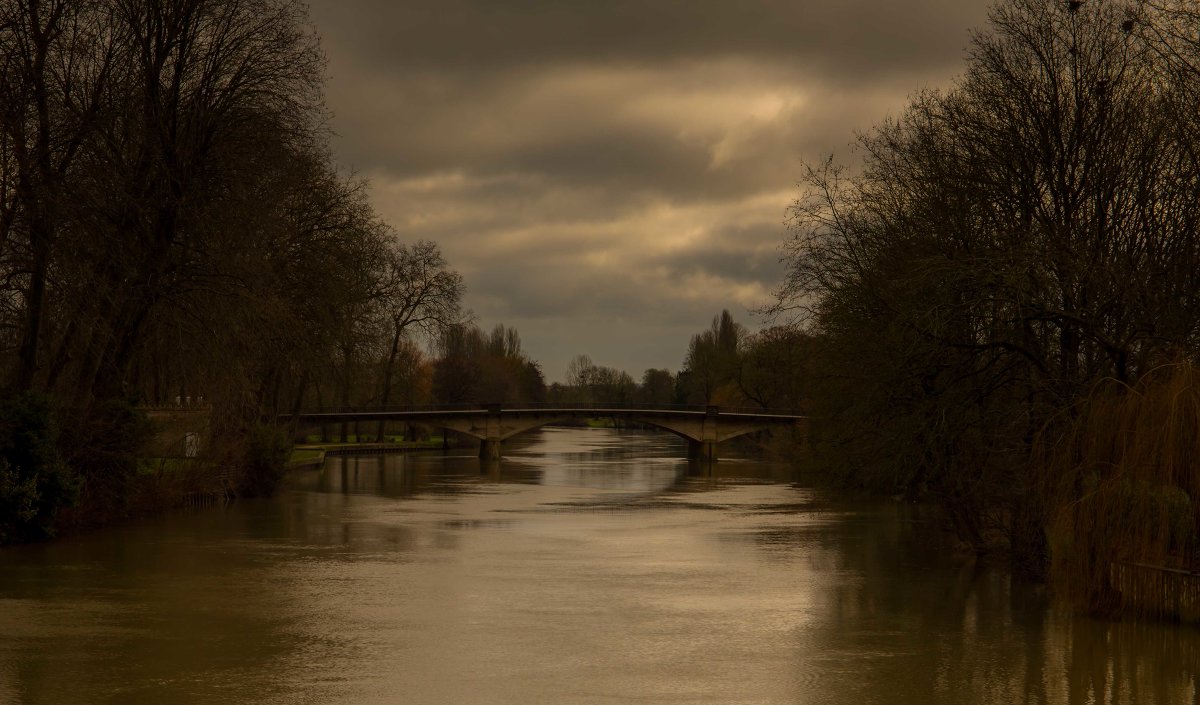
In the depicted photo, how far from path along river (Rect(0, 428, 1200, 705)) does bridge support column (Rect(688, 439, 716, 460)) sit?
4569 centimetres

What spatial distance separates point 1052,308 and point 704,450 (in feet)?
205

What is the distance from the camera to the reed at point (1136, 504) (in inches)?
716

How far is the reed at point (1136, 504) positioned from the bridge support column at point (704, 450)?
63.3m

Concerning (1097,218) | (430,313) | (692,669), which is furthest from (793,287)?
(430,313)

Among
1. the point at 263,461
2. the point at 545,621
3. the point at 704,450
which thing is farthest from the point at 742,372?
the point at 545,621

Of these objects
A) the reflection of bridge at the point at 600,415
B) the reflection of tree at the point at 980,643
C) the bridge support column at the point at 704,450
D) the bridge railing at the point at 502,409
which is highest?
the bridge railing at the point at 502,409

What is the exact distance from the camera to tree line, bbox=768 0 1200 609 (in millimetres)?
19062

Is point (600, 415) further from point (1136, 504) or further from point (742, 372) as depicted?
point (1136, 504)

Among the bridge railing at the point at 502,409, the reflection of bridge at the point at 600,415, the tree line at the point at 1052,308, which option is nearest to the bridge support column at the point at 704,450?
the reflection of bridge at the point at 600,415

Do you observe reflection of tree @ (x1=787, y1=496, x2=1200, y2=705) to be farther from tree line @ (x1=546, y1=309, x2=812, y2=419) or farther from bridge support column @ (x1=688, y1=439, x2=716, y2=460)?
bridge support column @ (x1=688, y1=439, x2=716, y2=460)

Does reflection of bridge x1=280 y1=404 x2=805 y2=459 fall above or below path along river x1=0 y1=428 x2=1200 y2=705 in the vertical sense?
above

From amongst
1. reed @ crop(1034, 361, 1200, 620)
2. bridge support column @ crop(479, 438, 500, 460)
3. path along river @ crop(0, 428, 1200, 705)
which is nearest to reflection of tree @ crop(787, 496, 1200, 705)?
path along river @ crop(0, 428, 1200, 705)

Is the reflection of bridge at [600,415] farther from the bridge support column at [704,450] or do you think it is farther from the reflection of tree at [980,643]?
the reflection of tree at [980,643]

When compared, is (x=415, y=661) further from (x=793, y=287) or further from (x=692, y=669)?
(x=793, y=287)
